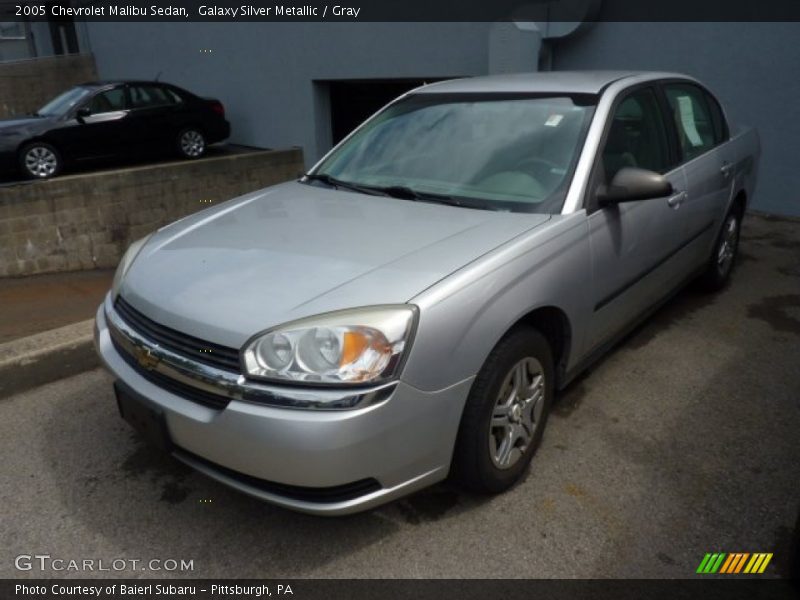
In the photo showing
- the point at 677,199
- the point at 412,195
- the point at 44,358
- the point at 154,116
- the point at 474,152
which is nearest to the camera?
the point at 412,195

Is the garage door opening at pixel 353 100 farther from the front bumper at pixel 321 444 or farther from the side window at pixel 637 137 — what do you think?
the front bumper at pixel 321 444

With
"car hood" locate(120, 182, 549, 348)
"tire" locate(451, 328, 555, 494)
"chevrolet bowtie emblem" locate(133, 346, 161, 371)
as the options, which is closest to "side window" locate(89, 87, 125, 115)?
"car hood" locate(120, 182, 549, 348)

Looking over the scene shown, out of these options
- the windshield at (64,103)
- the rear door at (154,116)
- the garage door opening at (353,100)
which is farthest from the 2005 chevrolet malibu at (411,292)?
the rear door at (154,116)

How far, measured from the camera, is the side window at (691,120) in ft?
12.0

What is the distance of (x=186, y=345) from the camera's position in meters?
2.09

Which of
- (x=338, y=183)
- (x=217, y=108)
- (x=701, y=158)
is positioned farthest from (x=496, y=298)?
(x=217, y=108)

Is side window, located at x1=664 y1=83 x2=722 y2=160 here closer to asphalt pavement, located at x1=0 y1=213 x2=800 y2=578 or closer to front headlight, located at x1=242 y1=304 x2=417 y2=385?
asphalt pavement, located at x1=0 y1=213 x2=800 y2=578

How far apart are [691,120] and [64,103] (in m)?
8.86

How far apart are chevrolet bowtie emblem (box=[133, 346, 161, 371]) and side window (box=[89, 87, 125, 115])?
8.54 metres

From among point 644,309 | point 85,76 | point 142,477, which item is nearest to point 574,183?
point 644,309

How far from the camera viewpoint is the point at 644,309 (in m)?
3.38

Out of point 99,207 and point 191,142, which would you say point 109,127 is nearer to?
point 191,142

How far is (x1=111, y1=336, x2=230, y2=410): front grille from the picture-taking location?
2004 mm

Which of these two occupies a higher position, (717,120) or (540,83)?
(540,83)
